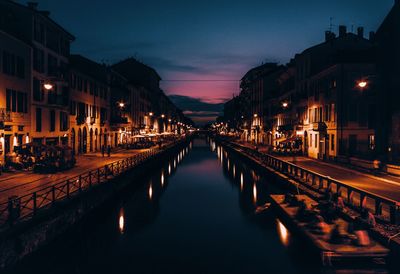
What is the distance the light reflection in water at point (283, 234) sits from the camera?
2046cm

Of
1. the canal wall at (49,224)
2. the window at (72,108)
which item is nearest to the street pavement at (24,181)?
the canal wall at (49,224)

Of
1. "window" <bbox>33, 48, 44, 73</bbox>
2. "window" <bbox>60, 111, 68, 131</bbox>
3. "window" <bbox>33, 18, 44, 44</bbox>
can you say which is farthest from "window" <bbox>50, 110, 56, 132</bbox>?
"window" <bbox>33, 18, 44, 44</bbox>

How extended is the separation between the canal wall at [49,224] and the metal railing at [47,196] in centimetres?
28

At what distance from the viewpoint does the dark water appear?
17.0 m

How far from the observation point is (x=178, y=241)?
70.4ft

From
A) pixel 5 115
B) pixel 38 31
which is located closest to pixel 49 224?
pixel 5 115

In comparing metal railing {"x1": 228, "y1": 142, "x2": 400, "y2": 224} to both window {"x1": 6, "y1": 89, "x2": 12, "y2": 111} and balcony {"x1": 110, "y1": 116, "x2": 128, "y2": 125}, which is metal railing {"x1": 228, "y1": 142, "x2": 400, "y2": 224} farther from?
balcony {"x1": 110, "y1": 116, "x2": 128, "y2": 125}

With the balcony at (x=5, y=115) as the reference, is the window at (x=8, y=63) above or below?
above

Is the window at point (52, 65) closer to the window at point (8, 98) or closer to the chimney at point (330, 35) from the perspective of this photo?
the window at point (8, 98)

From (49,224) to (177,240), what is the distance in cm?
753

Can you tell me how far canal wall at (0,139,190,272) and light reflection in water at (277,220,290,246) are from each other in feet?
36.5

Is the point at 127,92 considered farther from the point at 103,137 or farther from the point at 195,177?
the point at 195,177

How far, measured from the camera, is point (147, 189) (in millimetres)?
38781

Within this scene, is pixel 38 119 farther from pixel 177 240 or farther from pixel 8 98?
pixel 177 240
